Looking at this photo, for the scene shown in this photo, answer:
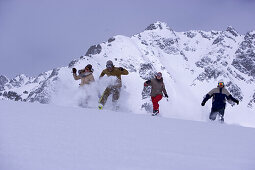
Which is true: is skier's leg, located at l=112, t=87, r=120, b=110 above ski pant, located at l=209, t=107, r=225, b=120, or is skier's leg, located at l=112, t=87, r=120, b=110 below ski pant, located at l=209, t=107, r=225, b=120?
above

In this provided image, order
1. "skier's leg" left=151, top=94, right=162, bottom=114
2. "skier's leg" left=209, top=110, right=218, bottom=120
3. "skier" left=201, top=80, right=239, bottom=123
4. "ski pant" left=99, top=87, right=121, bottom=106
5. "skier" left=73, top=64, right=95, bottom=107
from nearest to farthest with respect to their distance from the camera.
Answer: "skier's leg" left=151, top=94, right=162, bottom=114
"skier" left=201, top=80, right=239, bottom=123
"skier's leg" left=209, top=110, right=218, bottom=120
"ski pant" left=99, top=87, right=121, bottom=106
"skier" left=73, top=64, right=95, bottom=107

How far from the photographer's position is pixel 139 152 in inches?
112

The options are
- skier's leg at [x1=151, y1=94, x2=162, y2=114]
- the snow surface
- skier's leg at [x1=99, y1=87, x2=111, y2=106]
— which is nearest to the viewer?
the snow surface

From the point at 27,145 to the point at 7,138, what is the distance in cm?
36

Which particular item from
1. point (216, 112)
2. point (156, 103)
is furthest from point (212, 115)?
point (156, 103)

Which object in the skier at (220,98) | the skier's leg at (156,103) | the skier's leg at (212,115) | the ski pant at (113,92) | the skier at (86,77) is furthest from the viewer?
the skier at (86,77)

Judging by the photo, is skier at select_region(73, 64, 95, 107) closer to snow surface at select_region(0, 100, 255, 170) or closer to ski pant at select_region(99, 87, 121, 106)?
ski pant at select_region(99, 87, 121, 106)

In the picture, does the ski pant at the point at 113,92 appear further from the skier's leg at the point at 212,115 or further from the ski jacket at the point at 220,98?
the skier's leg at the point at 212,115

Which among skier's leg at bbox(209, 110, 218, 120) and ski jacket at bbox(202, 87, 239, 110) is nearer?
ski jacket at bbox(202, 87, 239, 110)

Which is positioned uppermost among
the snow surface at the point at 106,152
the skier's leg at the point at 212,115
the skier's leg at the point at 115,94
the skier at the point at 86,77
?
the skier at the point at 86,77

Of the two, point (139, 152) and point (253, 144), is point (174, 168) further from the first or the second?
point (253, 144)

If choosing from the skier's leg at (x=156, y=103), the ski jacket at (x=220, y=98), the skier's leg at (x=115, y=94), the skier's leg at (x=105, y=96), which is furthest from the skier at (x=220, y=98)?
the skier's leg at (x=105, y=96)

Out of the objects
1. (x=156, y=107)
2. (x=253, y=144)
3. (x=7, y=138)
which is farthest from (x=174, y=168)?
(x=156, y=107)

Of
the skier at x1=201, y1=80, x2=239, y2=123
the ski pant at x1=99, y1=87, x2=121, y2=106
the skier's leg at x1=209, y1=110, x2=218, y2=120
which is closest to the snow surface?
the skier at x1=201, y1=80, x2=239, y2=123
